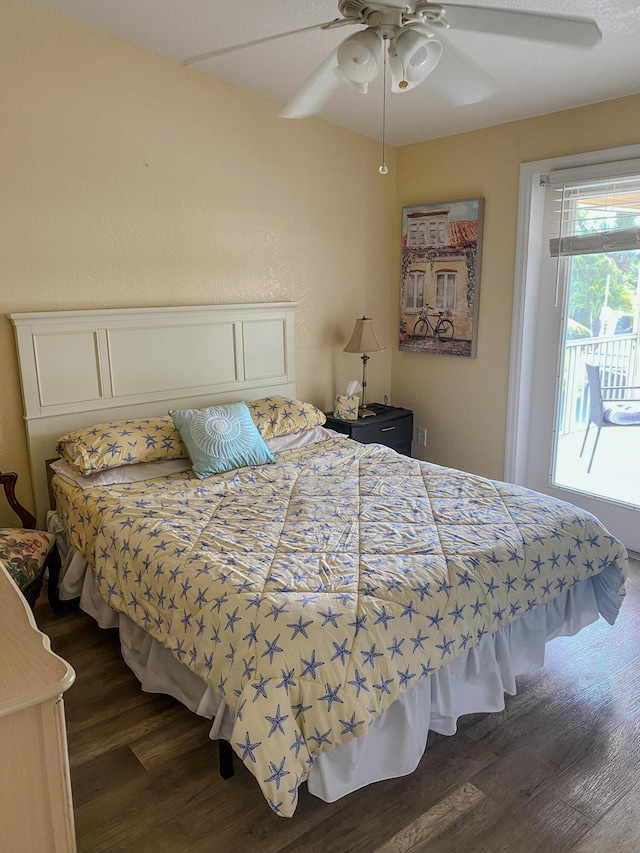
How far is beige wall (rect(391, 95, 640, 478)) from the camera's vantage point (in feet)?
11.3

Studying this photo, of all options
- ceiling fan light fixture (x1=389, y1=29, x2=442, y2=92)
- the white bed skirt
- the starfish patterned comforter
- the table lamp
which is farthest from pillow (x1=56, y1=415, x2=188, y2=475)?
ceiling fan light fixture (x1=389, y1=29, x2=442, y2=92)

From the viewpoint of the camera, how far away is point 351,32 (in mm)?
2719

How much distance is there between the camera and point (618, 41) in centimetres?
267

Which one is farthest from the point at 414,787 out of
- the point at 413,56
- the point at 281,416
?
the point at 413,56

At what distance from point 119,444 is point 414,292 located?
2.37 metres

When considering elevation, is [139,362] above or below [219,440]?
above

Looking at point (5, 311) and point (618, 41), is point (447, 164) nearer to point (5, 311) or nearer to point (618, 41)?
point (618, 41)

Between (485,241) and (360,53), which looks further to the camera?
(485,241)

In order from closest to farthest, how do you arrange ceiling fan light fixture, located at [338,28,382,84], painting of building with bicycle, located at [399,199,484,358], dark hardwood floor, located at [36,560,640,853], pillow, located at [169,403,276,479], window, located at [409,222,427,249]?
dark hardwood floor, located at [36,560,640,853], ceiling fan light fixture, located at [338,28,382,84], pillow, located at [169,403,276,479], painting of building with bicycle, located at [399,199,484,358], window, located at [409,222,427,249]

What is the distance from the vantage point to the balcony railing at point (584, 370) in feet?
11.5

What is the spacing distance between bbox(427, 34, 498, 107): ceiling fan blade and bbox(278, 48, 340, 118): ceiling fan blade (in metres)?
0.34

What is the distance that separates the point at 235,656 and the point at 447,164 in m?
3.44

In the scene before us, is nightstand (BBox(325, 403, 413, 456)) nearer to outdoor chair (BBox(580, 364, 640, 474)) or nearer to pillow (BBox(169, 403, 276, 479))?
pillow (BBox(169, 403, 276, 479))

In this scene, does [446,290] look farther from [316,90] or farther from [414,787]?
[414,787]
